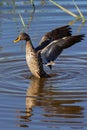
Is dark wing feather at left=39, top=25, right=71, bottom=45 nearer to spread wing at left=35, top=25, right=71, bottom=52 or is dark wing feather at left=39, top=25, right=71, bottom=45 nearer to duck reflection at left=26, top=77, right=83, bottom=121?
spread wing at left=35, top=25, right=71, bottom=52

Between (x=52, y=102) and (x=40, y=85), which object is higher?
(x=40, y=85)

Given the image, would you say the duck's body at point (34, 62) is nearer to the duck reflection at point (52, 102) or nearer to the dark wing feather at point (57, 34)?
the dark wing feather at point (57, 34)

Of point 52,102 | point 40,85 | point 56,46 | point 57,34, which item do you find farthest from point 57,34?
point 52,102

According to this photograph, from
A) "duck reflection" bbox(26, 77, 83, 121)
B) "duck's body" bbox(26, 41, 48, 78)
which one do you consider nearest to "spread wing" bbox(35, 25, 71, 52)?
"duck's body" bbox(26, 41, 48, 78)

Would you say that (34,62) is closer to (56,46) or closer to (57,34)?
(56,46)

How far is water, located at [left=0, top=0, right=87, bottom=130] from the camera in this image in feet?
26.7

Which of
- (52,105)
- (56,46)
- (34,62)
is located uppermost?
(56,46)

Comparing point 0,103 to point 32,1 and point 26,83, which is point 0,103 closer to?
point 26,83

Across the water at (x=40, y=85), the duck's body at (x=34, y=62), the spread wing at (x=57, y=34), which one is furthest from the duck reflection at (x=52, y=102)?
the spread wing at (x=57, y=34)

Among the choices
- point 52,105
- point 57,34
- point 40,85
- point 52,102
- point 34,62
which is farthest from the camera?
point 57,34

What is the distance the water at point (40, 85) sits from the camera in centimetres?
814

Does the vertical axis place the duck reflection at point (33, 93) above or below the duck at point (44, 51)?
below

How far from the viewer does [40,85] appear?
10094 millimetres

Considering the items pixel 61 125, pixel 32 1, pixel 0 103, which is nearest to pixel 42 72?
pixel 0 103
